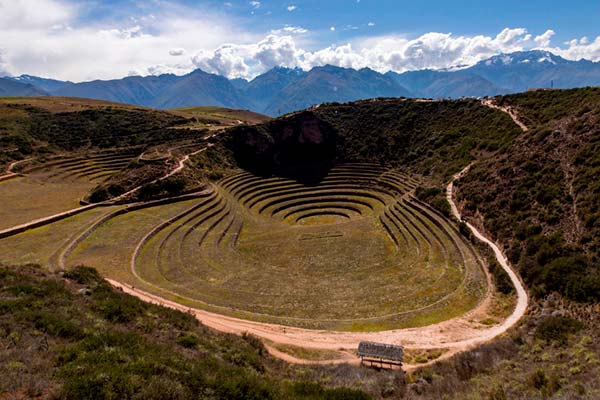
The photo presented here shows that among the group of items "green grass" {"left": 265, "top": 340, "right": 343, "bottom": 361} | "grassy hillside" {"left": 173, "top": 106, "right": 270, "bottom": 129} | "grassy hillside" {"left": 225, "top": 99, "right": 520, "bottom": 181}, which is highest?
"grassy hillside" {"left": 173, "top": 106, "right": 270, "bottom": 129}

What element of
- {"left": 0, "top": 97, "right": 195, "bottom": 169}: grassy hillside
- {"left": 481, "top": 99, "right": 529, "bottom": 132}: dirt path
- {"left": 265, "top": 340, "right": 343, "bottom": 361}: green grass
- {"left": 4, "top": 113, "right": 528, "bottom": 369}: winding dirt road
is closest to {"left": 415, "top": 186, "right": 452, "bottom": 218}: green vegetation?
{"left": 4, "top": 113, "right": 528, "bottom": 369}: winding dirt road

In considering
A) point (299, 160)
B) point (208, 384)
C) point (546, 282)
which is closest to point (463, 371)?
point (208, 384)

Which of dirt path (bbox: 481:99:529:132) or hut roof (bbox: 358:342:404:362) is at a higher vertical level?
dirt path (bbox: 481:99:529:132)

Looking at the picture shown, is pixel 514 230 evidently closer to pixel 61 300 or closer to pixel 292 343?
pixel 292 343

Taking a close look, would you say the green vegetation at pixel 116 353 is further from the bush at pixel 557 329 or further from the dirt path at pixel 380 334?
the bush at pixel 557 329

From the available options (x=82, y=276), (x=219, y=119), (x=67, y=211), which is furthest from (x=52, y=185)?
(x=219, y=119)

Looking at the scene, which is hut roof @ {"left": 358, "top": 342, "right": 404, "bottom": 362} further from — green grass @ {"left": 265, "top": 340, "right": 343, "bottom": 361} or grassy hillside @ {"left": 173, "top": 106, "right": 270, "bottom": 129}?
grassy hillside @ {"left": 173, "top": 106, "right": 270, "bottom": 129}
